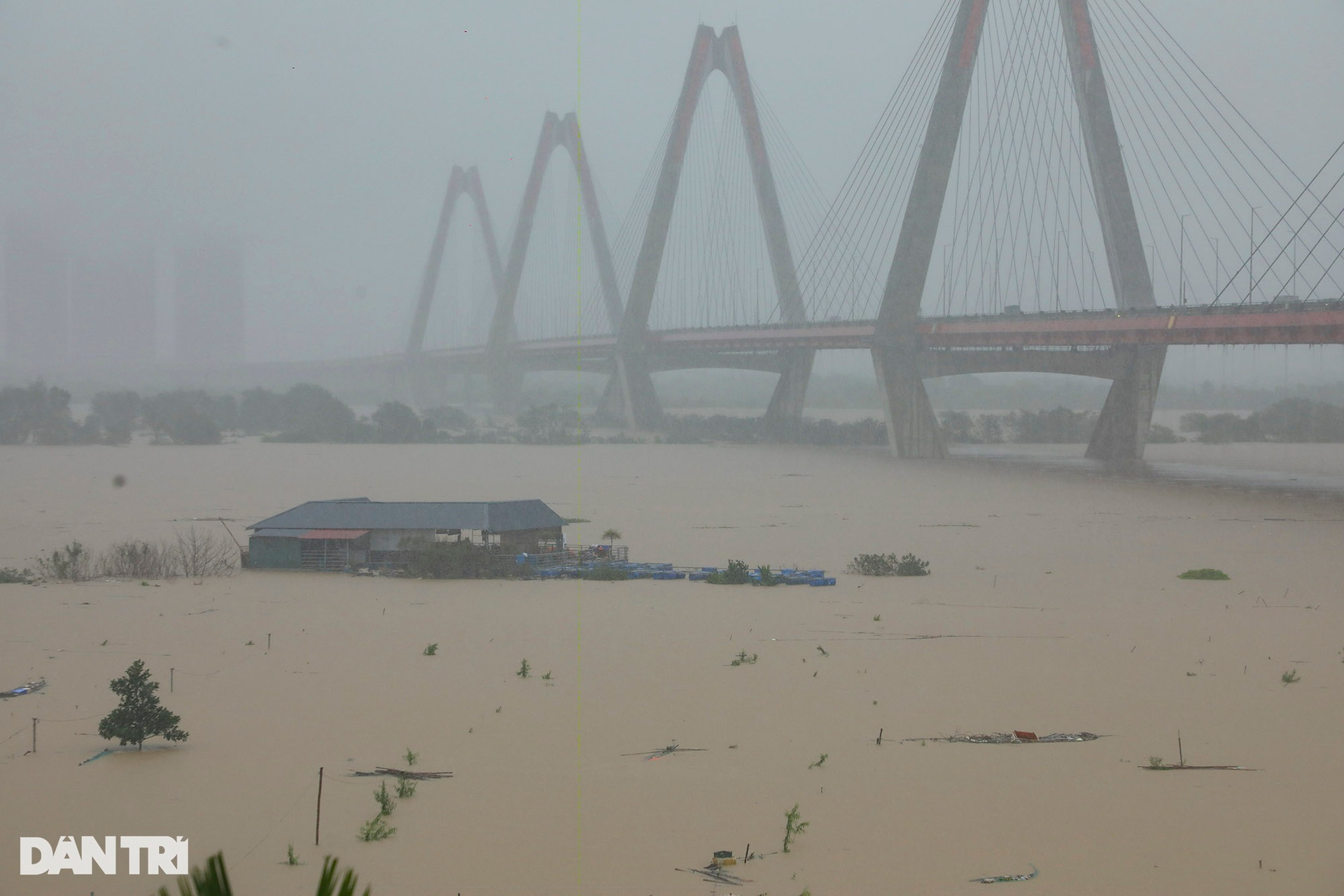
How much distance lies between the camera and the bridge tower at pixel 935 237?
42.1 metres

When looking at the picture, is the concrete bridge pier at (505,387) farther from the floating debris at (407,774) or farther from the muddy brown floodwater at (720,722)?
the floating debris at (407,774)

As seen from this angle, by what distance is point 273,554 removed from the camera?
20.4 meters

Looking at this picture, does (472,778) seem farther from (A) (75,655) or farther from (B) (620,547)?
(B) (620,547)

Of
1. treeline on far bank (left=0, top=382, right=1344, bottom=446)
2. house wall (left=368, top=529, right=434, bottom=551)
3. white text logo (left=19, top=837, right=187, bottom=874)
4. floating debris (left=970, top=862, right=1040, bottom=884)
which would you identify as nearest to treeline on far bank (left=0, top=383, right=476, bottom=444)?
treeline on far bank (left=0, top=382, right=1344, bottom=446)

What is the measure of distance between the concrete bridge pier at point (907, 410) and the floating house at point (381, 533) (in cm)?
2700

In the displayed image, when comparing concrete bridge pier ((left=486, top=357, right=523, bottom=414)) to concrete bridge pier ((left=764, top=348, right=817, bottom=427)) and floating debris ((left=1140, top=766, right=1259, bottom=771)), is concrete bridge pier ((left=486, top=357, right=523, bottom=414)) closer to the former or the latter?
concrete bridge pier ((left=764, top=348, right=817, bottom=427))

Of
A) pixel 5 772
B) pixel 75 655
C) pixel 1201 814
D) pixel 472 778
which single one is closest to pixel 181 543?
pixel 75 655

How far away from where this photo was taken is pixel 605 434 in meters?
68.5

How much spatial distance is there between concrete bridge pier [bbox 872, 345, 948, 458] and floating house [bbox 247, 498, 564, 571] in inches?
1063

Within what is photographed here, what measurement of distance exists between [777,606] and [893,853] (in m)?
8.59

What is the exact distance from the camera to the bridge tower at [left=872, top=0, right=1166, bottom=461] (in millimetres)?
42094

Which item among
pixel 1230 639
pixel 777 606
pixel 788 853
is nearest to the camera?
pixel 788 853

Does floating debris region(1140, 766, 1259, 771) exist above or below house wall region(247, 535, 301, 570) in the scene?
below

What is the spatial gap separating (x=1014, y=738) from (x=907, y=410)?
121 feet
